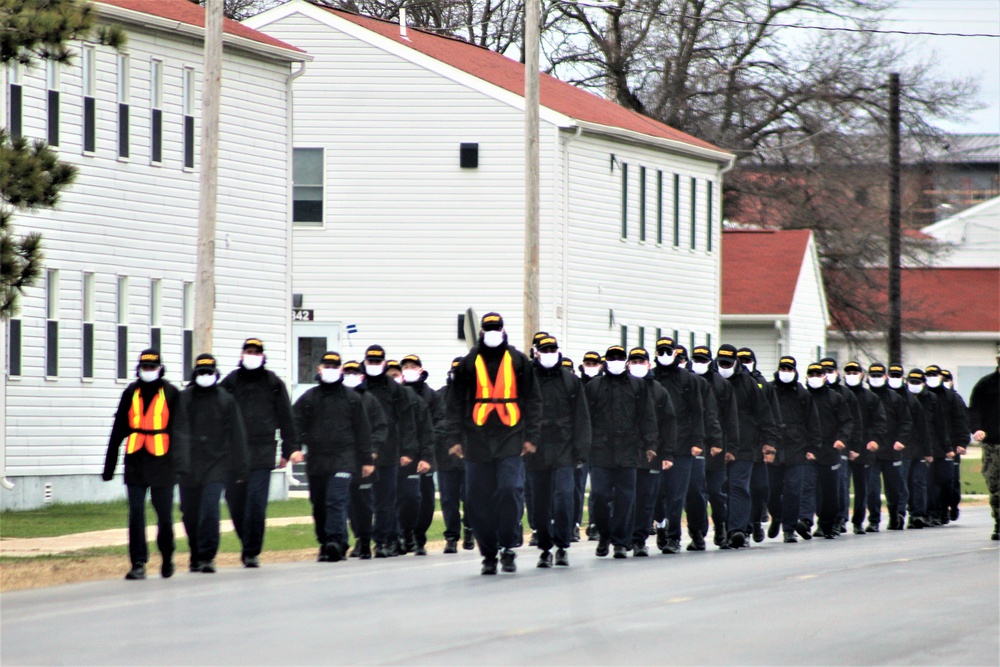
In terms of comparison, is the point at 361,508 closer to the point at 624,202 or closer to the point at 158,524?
the point at 158,524

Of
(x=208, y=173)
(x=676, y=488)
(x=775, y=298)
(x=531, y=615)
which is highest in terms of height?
(x=208, y=173)

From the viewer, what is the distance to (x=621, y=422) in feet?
55.7

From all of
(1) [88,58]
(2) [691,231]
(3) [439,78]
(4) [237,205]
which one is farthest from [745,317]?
(1) [88,58]

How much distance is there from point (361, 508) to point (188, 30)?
1210cm

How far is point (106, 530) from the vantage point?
2111cm

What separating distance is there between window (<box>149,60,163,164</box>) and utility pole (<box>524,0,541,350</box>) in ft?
18.8

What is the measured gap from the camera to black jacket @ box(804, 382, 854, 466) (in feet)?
69.4

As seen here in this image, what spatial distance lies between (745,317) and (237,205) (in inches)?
847

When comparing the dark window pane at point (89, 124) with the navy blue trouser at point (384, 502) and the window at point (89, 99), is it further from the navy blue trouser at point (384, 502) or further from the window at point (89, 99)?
the navy blue trouser at point (384, 502)

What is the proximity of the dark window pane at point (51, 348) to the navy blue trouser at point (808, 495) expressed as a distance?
35.2ft

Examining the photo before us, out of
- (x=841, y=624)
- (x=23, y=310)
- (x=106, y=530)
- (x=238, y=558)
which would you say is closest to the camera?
(x=841, y=624)

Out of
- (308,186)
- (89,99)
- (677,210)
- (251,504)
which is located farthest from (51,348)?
(677,210)

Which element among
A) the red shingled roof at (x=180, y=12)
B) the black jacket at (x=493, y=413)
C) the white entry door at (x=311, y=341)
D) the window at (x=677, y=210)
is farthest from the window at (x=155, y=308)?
the window at (x=677, y=210)

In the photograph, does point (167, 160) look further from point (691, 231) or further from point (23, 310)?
point (691, 231)
